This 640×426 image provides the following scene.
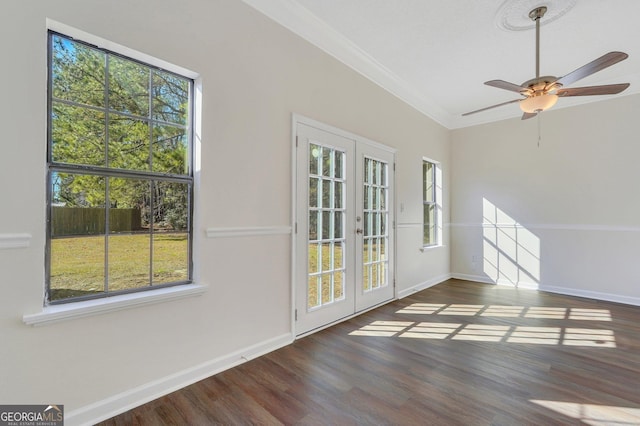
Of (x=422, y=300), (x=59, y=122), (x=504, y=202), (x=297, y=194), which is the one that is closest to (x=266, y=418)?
(x=297, y=194)

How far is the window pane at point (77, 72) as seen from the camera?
166cm

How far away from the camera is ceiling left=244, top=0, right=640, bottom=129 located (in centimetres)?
262

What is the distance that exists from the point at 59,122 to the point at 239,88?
1.18 m

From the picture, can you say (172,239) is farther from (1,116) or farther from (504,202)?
(504,202)

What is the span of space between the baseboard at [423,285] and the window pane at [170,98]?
3489mm

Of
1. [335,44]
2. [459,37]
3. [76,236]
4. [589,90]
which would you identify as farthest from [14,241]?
[589,90]

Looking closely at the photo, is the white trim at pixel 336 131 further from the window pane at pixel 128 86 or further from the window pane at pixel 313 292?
the window pane at pixel 313 292

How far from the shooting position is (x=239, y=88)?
7.74 feet

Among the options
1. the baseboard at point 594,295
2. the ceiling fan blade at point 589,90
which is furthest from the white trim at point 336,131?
the baseboard at point 594,295

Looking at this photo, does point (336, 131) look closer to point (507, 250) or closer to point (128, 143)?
point (128, 143)

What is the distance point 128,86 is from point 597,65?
128 inches

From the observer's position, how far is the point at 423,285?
4781mm

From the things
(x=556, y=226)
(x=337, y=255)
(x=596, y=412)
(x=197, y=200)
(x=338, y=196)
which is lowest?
(x=596, y=412)

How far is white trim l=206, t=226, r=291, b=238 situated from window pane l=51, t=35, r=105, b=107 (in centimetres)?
104
